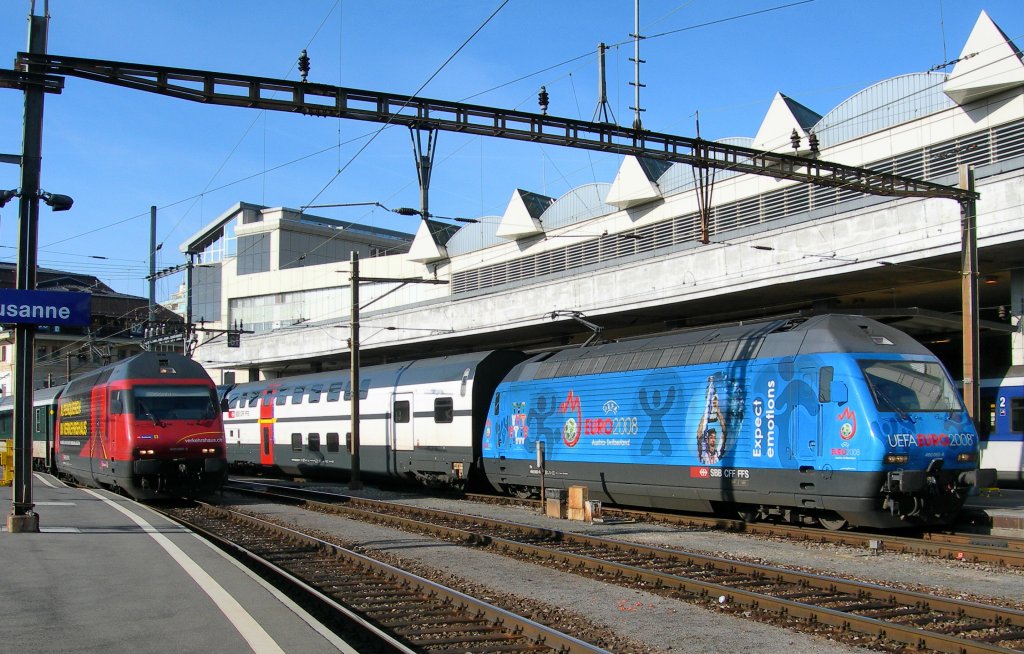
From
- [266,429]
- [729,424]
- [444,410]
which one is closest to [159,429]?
[444,410]

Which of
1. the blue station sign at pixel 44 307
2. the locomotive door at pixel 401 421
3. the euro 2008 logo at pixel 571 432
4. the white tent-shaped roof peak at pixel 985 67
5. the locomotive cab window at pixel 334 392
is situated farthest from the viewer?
the locomotive cab window at pixel 334 392

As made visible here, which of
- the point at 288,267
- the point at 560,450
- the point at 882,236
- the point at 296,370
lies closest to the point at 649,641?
the point at 560,450

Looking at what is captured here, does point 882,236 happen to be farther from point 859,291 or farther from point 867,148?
point 867,148

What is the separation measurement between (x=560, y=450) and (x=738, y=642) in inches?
443

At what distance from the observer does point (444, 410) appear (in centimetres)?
2330

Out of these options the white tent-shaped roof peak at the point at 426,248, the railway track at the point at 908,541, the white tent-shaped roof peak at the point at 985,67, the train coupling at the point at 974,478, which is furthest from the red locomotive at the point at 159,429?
the white tent-shaped roof peak at the point at 426,248

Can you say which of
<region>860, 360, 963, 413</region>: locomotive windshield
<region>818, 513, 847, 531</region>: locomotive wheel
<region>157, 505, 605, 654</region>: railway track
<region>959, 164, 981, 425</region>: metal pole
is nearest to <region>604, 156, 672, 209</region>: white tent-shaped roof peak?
<region>959, 164, 981, 425</region>: metal pole

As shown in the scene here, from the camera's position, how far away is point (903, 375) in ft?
44.8

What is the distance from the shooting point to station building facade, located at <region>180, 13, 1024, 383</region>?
23.7 meters

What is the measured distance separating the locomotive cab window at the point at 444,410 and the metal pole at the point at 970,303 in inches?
466

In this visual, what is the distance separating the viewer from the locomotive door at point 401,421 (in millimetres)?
24797

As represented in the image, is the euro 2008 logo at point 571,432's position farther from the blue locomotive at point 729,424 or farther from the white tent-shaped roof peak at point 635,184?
the white tent-shaped roof peak at point 635,184

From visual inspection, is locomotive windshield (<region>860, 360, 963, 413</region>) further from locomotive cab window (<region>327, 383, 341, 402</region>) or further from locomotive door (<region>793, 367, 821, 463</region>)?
locomotive cab window (<region>327, 383, 341, 402</region>)

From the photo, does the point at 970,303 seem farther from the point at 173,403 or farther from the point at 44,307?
the point at 173,403
